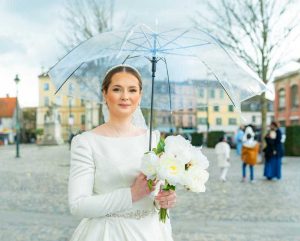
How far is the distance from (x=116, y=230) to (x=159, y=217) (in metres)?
0.24

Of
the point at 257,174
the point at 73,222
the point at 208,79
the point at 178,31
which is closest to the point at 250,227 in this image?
the point at 73,222

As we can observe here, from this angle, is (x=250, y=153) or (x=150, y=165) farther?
(x=250, y=153)

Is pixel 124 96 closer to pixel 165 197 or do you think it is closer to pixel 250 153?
pixel 165 197

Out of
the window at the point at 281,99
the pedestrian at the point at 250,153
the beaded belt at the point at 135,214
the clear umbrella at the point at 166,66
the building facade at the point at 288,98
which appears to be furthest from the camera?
the window at the point at 281,99

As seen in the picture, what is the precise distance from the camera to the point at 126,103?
104 inches

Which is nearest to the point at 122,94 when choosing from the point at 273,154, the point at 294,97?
the point at 273,154

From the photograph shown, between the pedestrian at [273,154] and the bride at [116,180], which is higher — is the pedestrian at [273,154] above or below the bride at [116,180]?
below

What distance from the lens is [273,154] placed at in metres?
16.0

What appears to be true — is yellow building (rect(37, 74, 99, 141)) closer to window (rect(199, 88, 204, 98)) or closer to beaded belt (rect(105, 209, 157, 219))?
window (rect(199, 88, 204, 98))

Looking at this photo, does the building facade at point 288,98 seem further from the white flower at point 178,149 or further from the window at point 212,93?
the white flower at point 178,149

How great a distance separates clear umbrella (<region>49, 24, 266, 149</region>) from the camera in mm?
3092

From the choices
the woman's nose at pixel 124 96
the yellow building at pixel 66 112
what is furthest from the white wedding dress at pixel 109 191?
the yellow building at pixel 66 112

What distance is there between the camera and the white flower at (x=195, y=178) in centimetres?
240

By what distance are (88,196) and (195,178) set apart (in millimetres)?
526
